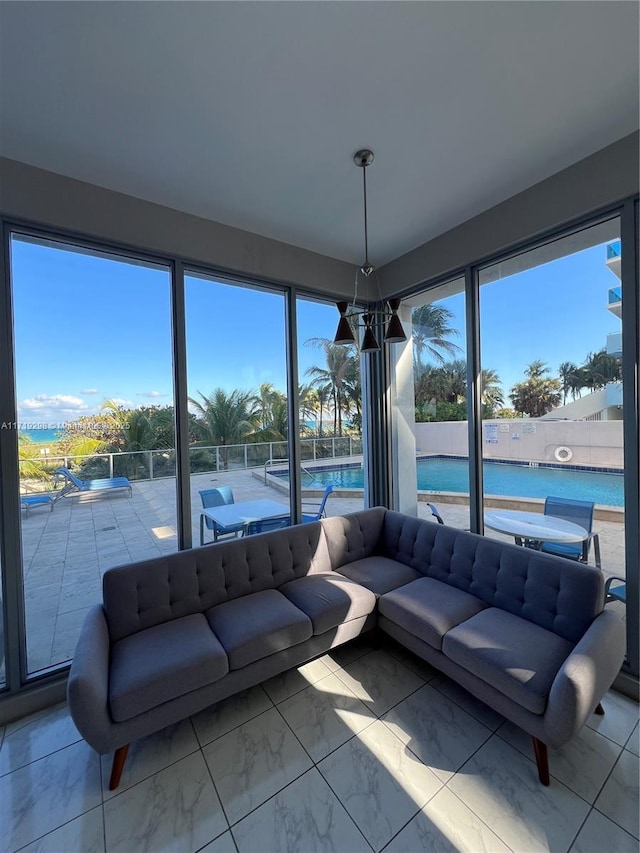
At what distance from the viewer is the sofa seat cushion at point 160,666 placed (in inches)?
60.6

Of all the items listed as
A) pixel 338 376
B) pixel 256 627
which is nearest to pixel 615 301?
pixel 338 376

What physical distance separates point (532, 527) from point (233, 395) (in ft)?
8.25

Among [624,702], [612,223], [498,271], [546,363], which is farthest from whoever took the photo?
Result: [498,271]

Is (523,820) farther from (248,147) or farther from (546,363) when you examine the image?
(248,147)

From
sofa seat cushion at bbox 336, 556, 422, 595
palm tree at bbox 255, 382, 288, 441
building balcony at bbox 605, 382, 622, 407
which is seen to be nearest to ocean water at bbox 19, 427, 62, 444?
palm tree at bbox 255, 382, 288, 441

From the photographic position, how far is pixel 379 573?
2.65 m

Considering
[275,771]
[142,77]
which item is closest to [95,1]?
[142,77]

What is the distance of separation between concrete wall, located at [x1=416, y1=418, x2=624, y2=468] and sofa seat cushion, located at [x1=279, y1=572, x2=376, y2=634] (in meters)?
1.47

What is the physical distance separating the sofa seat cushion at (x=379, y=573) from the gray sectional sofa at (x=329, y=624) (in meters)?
0.01

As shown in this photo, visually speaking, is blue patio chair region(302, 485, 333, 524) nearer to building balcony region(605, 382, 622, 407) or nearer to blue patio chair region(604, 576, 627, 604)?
blue patio chair region(604, 576, 627, 604)

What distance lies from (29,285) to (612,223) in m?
3.67

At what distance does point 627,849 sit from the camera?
1.28 m

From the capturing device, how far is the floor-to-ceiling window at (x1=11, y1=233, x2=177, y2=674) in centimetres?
214

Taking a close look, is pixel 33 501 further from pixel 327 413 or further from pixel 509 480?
pixel 509 480
